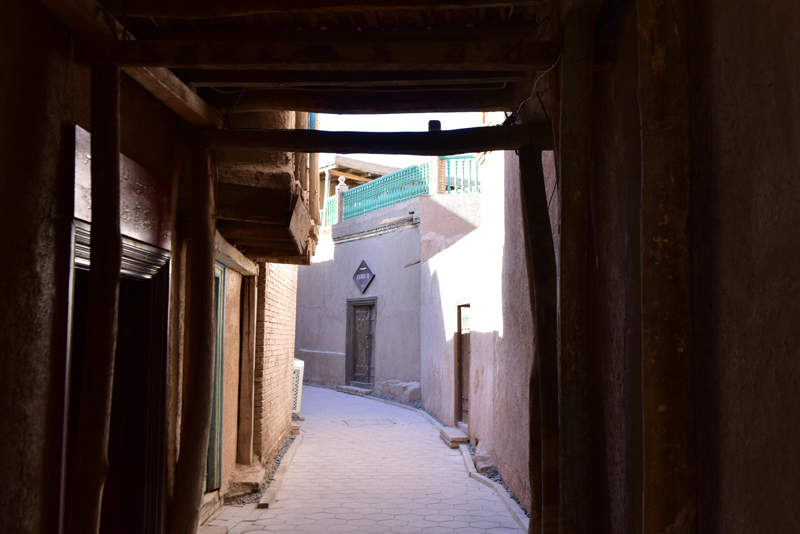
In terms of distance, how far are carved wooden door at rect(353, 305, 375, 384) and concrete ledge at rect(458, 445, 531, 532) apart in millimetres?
8336

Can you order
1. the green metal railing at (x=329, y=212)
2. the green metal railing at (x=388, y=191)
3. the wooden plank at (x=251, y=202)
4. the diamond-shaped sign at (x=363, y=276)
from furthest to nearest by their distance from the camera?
1. the green metal railing at (x=329, y=212)
2. the diamond-shaped sign at (x=363, y=276)
3. the green metal railing at (x=388, y=191)
4. the wooden plank at (x=251, y=202)

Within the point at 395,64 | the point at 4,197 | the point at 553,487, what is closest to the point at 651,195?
the point at 395,64

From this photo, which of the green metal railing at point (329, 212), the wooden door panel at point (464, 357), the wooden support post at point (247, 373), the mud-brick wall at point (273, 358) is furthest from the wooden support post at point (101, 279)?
the green metal railing at point (329, 212)

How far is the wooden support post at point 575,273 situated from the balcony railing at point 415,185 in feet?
→ 43.7

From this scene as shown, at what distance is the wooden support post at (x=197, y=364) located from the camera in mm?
3889

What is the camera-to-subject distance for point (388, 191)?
59.1 ft

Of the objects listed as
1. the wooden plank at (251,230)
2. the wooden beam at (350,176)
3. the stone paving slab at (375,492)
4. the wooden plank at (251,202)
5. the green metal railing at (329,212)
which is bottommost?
the stone paving slab at (375,492)

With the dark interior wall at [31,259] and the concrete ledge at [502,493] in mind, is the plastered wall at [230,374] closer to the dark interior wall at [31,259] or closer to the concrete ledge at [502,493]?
the concrete ledge at [502,493]

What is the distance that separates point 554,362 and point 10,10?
306 cm

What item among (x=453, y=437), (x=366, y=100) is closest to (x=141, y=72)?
(x=366, y=100)

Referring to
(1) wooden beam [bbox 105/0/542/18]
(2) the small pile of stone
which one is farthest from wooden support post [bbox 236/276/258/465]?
(1) wooden beam [bbox 105/0/542/18]

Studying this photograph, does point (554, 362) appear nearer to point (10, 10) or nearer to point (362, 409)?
point (10, 10)

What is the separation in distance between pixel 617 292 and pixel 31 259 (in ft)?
8.15

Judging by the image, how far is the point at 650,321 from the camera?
2.10 m
